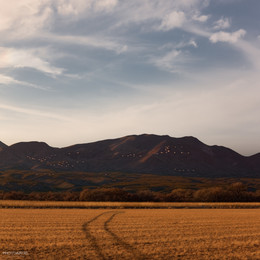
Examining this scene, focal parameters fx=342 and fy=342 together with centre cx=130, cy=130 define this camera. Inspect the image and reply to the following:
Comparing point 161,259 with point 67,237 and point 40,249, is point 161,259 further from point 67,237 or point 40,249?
point 67,237

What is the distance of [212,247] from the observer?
1969 centimetres

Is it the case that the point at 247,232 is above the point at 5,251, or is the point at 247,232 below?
below

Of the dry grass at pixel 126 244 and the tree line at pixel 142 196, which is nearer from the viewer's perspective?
the dry grass at pixel 126 244

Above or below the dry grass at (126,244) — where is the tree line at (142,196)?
below

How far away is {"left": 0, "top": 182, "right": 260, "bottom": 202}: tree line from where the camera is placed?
8126 cm

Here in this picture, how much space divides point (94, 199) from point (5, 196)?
71.9 feet

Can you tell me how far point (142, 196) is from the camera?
270ft

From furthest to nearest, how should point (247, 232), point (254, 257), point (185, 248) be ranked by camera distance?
point (247, 232)
point (185, 248)
point (254, 257)

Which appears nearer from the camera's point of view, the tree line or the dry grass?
the dry grass

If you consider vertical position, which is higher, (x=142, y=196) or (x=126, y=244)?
(x=126, y=244)

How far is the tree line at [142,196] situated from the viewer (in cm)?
8126

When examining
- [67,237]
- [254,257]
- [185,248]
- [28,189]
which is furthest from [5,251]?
[28,189]

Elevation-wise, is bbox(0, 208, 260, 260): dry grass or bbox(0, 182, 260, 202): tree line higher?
bbox(0, 208, 260, 260): dry grass

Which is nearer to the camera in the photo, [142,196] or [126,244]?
[126,244]
